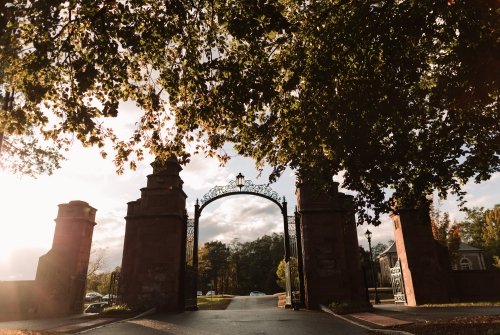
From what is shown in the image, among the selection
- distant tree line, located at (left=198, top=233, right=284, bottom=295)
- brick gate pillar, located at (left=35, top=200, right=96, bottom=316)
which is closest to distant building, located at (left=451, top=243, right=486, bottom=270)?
distant tree line, located at (left=198, top=233, right=284, bottom=295)

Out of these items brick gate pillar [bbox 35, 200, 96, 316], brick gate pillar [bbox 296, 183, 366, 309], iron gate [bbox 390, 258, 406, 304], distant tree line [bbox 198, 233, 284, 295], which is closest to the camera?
brick gate pillar [bbox 296, 183, 366, 309]

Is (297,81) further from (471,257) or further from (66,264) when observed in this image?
(471,257)

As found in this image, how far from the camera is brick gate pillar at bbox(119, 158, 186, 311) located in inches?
669

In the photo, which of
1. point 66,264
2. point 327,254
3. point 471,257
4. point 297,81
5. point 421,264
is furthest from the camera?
point 471,257

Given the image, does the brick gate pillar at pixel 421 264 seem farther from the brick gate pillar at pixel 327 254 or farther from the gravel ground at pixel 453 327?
the gravel ground at pixel 453 327

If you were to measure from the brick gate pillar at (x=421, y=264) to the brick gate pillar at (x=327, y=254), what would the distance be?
2.32 meters

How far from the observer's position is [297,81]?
7.89m

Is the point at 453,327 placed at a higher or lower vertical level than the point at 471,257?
lower

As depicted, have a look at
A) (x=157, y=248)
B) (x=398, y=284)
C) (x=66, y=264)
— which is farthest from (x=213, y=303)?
(x=398, y=284)

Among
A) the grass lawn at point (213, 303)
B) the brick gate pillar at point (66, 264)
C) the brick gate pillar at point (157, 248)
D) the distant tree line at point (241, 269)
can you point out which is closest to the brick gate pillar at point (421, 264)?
the brick gate pillar at point (157, 248)

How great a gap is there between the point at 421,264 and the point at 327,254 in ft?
14.6

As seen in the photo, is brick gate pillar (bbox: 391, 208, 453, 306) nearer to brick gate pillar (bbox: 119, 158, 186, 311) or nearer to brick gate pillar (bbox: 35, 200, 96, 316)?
brick gate pillar (bbox: 119, 158, 186, 311)

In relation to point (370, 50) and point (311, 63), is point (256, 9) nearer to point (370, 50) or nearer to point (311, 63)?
point (311, 63)

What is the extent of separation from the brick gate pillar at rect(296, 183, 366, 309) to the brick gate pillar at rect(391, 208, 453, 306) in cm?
232
